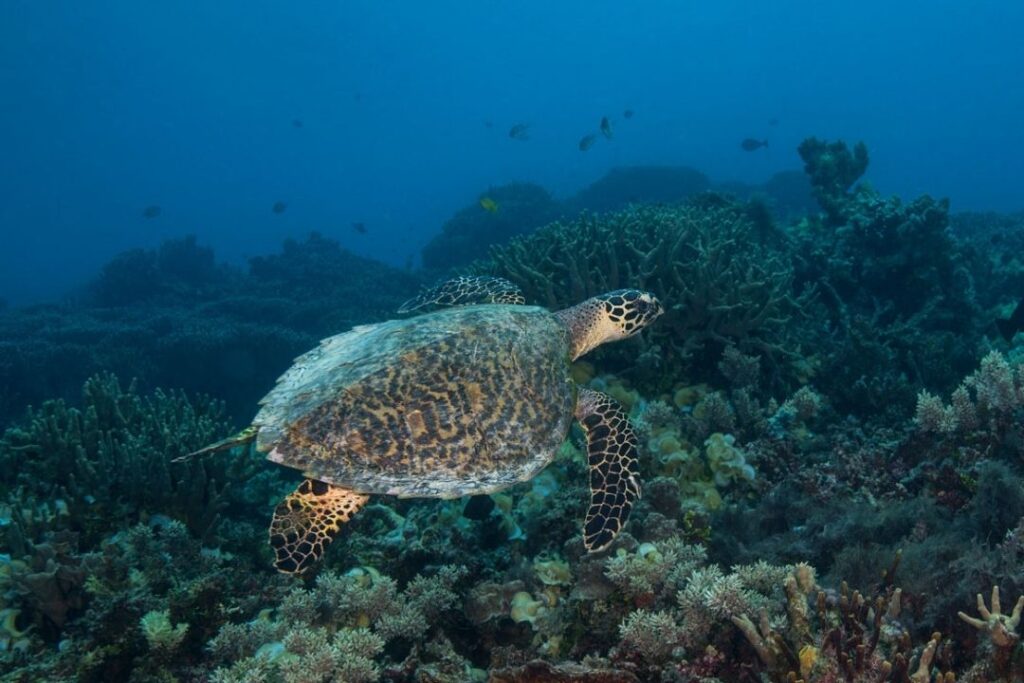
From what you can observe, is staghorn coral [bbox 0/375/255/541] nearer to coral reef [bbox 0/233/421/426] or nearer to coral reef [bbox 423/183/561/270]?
coral reef [bbox 0/233/421/426]

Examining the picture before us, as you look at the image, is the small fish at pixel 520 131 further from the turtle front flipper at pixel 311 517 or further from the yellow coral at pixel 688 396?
the turtle front flipper at pixel 311 517

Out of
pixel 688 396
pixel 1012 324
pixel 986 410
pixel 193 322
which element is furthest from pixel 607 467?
pixel 193 322

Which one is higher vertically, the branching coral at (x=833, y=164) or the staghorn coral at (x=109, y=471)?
the branching coral at (x=833, y=164)

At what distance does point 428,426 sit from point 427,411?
0.30 ft

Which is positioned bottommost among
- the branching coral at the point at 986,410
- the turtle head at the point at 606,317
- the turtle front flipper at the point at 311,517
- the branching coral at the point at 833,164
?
the turtle front flipper at the point at 311,517

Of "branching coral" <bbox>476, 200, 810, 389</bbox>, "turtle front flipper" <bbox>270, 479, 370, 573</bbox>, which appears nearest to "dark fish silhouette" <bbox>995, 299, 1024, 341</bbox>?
"branching coral" <bbox>476, 200, 810, 389</bbox>

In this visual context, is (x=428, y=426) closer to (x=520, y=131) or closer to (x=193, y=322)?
(x=193, y=322)

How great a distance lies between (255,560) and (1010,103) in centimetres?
15979

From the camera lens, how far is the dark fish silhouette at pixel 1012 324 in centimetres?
689

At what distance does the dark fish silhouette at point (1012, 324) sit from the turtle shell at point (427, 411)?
6624 millimetres

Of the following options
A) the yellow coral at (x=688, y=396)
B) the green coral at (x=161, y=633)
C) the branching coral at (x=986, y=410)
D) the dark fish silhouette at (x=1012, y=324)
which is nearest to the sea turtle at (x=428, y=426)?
the green coral at (x=161, y=633)

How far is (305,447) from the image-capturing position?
320cm

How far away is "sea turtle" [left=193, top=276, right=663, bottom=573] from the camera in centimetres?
320

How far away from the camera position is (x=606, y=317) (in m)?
4.64
